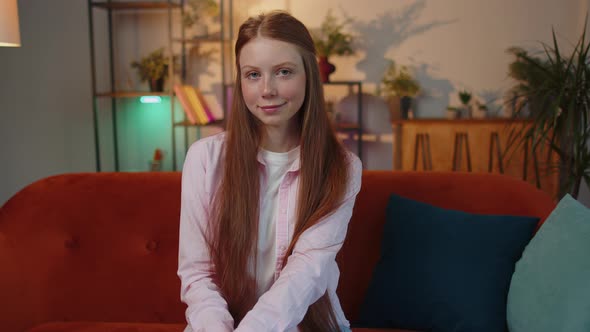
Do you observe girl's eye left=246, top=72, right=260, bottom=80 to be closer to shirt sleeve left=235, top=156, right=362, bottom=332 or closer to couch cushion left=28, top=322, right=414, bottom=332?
shirt sleeve left=235, top=156, right=362, bottom=332

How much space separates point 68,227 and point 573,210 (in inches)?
58.3

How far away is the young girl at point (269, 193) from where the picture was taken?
128 centimetres

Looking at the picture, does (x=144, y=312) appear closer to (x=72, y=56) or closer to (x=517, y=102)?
(x=72, y=56)

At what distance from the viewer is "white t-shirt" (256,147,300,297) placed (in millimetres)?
1340

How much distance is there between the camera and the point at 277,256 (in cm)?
132

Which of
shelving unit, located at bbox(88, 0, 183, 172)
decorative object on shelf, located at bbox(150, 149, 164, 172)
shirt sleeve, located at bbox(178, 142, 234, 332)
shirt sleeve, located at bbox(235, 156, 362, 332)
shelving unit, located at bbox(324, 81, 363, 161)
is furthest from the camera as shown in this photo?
decorative object on shelf, located at bbox(150, 149, 164, 172)

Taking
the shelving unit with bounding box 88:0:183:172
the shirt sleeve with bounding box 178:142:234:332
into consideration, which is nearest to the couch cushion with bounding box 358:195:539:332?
the shirt sleeve with bounding box 178:142:234:332

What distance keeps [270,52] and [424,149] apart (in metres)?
3.07

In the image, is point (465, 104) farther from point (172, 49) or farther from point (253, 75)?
point (253, 75)

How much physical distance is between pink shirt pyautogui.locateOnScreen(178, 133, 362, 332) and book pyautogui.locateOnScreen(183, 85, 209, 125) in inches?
114

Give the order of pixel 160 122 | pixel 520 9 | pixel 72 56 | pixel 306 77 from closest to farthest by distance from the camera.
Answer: pixel 306 77 → pixel 72 56 → pixel 520 9 → pixel 160 122

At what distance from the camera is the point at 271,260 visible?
1355 mm

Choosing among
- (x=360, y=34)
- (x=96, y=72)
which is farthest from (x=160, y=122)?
(x=360, y=34)

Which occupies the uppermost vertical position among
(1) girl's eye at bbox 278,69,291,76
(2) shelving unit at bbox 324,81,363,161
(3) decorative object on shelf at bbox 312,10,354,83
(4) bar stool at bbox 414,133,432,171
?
(3) decorative object on shelf at bbox 312,10,354,83
